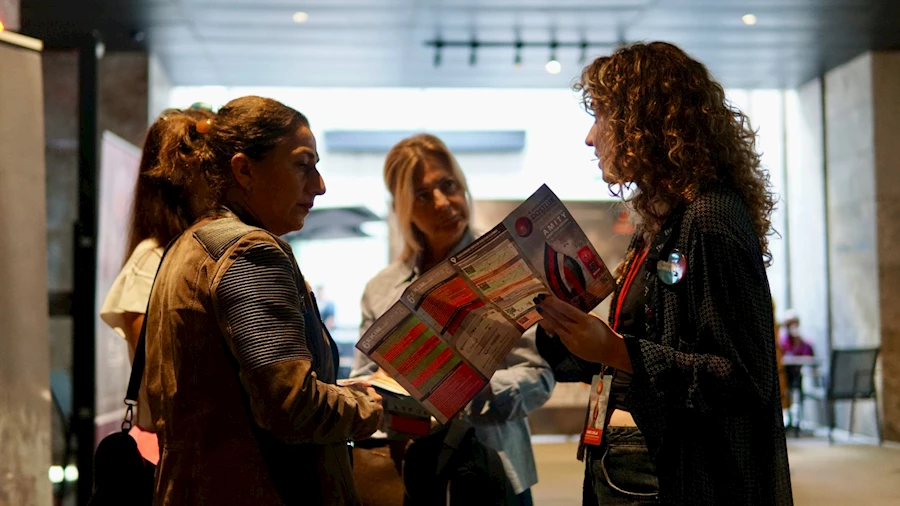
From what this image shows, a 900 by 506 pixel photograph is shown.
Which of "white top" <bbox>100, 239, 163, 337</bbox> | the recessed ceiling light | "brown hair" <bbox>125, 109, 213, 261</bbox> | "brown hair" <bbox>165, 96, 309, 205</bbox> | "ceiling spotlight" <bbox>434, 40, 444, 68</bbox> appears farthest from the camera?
the recessed ceiling light

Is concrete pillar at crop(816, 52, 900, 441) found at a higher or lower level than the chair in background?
higher

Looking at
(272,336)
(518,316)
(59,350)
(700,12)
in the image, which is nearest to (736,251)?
(518,316)

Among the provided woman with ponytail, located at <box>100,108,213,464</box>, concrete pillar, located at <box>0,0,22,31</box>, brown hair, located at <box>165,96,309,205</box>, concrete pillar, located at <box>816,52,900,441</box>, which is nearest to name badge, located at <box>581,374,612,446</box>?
brown hair, located at <box>165,96,309,205</box>

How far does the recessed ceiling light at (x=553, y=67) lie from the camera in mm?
8891

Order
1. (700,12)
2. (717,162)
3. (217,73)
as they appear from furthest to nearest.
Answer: (217,73)
(700,12)
(717,162)

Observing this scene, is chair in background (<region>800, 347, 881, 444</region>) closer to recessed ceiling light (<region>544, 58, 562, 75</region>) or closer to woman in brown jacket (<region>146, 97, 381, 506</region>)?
recessed ceiling light (<region>544, 58, 562, 75</region>)

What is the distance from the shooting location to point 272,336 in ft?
4.89

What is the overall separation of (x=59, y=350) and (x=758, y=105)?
923cm

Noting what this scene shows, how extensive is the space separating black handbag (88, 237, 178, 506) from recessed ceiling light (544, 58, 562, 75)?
7411 millimetres

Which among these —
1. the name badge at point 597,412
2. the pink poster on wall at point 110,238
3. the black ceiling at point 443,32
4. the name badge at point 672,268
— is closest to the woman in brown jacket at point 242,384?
the name badge at point 597,412

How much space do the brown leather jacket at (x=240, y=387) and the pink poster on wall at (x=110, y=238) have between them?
2470 mm

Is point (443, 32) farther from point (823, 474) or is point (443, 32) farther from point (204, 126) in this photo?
point (204, 126)

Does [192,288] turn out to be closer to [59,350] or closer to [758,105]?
[59,350]

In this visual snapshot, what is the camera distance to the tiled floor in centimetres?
482
